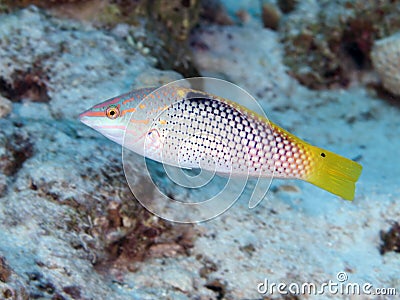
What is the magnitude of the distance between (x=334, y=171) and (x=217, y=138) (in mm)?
752

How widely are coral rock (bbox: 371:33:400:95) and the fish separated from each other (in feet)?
13.3

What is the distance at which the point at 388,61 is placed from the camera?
619 centimetres

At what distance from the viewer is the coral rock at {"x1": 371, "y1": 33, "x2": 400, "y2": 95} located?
608 cm

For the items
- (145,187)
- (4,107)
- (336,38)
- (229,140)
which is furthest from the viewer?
(336,38)

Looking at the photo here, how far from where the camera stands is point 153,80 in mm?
4570

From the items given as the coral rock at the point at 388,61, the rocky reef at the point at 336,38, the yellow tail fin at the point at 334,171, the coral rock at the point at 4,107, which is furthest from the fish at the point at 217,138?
the rocky reef at the point at 336,38

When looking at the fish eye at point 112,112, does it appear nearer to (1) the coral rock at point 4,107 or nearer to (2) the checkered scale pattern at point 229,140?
(2) the checkered scale pattern at point 229,140

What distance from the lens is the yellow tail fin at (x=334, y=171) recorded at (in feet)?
8.86

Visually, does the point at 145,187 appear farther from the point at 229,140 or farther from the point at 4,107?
the point at 4,107

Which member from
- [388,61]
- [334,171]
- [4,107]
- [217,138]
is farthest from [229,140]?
[388,61]

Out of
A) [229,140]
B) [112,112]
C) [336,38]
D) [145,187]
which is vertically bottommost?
[145,187]

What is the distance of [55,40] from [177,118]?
291 cm

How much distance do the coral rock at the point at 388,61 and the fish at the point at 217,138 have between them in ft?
13.3

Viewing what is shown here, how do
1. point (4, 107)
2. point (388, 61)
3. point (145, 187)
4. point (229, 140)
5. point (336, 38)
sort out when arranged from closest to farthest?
1. point (229, 140)
2. point (145, 187)
3. point (4, 107)
4. point (388, 61)
5. point (336, 38)
